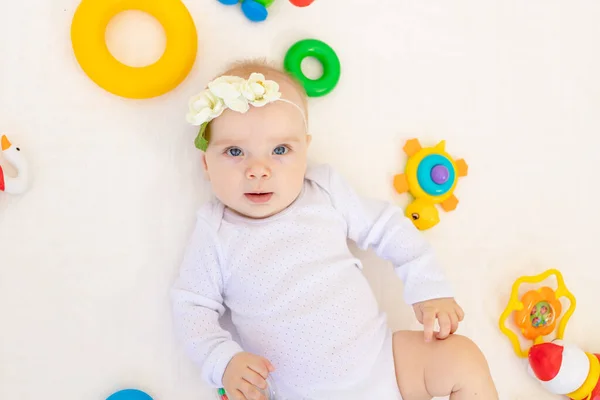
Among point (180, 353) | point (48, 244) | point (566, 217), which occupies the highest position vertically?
point (566, 217)

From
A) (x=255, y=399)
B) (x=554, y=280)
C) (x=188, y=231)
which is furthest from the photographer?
(x=554, y=280)

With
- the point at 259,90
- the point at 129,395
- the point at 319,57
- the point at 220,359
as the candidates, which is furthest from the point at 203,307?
the point at 319,57

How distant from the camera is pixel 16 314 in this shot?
1.22 metres

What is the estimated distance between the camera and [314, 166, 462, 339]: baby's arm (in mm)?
1211

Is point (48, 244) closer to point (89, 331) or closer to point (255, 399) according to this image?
point (89, 331)

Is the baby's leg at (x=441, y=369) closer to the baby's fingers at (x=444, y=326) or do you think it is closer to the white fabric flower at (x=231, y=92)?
the baby's fingers at (x=444, y=326)

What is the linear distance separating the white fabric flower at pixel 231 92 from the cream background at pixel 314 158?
234 mm

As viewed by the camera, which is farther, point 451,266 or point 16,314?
point 451,266

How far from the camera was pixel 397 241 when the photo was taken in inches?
49.8

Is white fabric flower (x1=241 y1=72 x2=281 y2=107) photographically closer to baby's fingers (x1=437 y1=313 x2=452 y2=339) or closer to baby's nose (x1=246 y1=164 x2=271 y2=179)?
baby's nose (x1=246 y1=164 x2=271 y2=179)

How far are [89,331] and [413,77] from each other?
3.05 feet

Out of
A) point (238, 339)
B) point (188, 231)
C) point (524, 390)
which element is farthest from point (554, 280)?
point (188, 231)

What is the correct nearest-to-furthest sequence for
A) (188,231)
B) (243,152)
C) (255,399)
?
(255,399)
(243,152)
(188,231)

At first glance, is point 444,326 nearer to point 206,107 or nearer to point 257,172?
point 257,172
